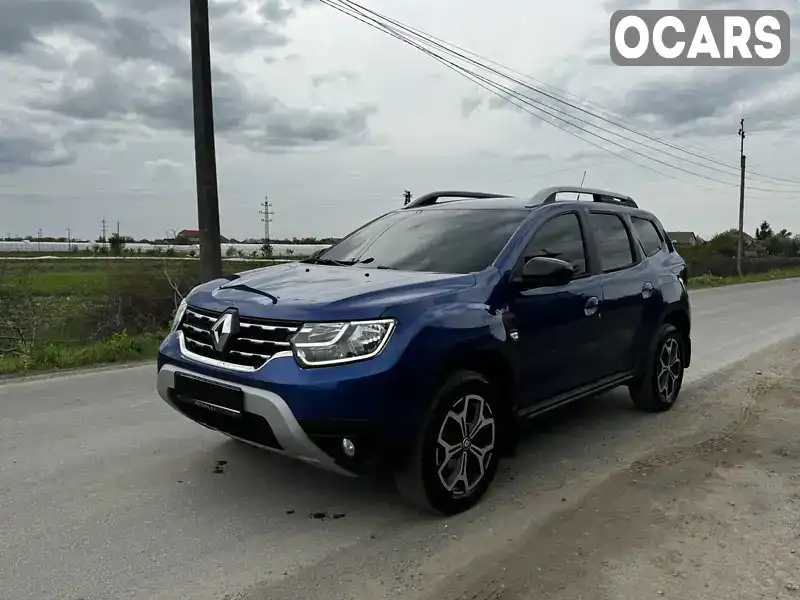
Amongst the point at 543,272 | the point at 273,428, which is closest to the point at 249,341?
the point at 273,428

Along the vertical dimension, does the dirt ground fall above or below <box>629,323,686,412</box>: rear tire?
below

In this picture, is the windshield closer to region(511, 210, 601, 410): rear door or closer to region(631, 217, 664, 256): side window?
region(511, 210, 601, 410): rear door

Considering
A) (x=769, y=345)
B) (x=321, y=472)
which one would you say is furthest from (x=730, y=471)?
(x=769, y=345)

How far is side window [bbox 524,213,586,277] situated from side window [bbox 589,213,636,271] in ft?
0.86

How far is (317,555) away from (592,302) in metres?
2.71

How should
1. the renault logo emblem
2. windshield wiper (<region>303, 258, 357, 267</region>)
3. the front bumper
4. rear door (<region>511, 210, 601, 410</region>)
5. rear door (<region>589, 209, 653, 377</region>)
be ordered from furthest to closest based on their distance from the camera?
rear door (<region>589, 209, 653, 377</region>) → windshield wiper (<region>303, 258, 357, 267</region>) → rear door (<region>511, 210, 601, 410</region>) → the renault logo emblem → the front bumper

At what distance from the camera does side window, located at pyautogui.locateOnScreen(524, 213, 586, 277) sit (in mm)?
4688

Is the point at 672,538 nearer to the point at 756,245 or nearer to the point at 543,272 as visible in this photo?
the point at 543,272

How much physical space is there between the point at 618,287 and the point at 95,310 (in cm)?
1530

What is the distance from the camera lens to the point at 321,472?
4500mm

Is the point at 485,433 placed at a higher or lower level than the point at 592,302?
lower

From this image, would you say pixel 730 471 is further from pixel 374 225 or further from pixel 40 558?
pixel 40 558

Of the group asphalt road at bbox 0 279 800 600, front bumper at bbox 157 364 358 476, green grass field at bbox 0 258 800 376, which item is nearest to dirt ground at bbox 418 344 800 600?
asphalt road at bbox 0 279 800 600

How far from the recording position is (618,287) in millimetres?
5402
